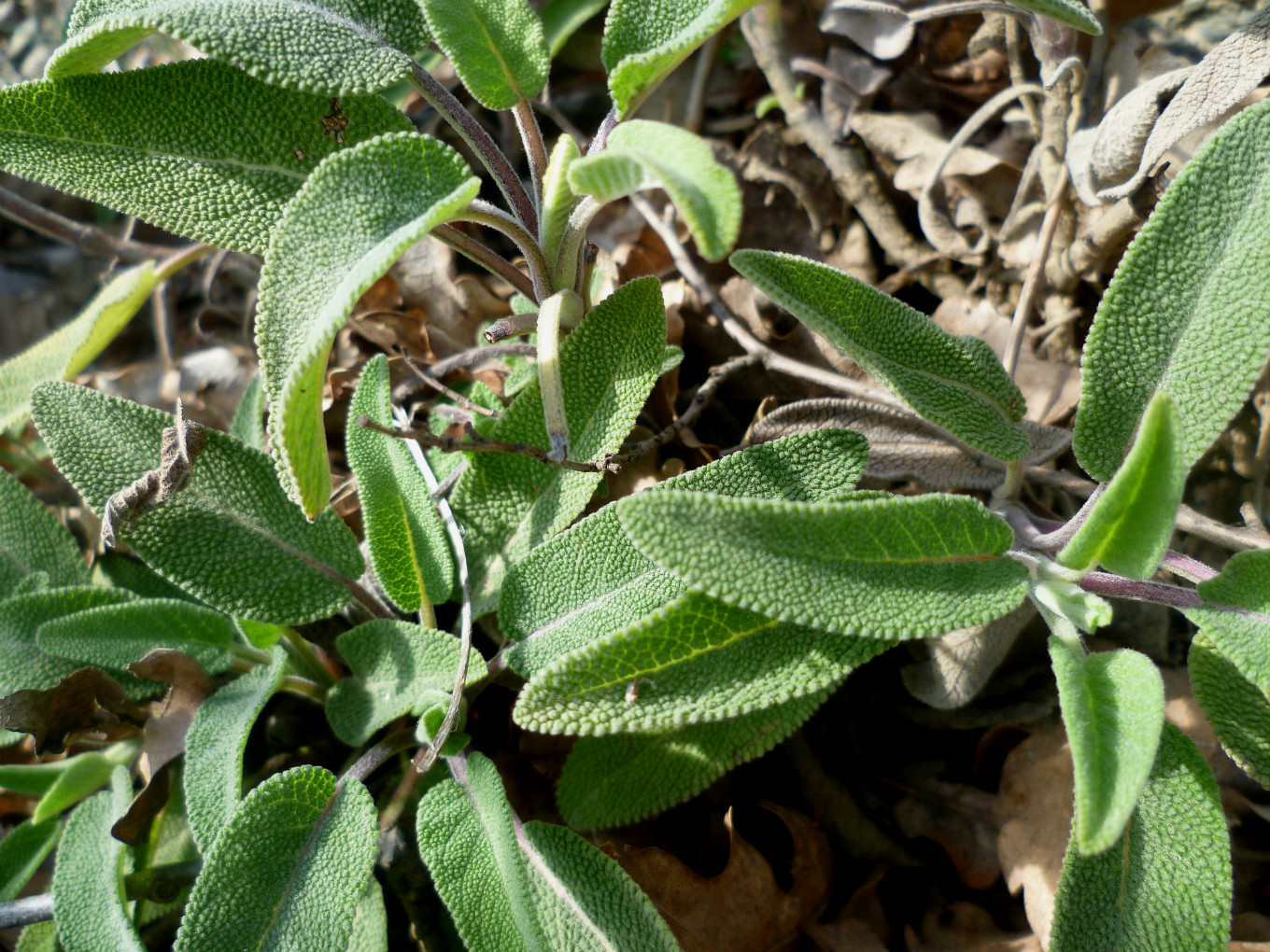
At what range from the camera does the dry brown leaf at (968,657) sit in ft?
3.18

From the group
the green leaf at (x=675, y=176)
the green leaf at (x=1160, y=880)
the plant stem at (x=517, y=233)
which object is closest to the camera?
the green leaf at (x=675, y=176)

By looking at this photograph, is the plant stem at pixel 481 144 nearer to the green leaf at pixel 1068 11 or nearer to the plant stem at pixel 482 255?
the plant stem at pixel 482 255

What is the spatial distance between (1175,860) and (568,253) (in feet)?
2.74

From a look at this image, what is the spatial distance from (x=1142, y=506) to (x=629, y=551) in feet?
1.55

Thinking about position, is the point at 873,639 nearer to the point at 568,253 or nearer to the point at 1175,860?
the point at 1175,860

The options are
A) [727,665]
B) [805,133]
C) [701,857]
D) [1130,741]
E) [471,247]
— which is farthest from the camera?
[805,133]

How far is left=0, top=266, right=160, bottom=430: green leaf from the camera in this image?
126cm

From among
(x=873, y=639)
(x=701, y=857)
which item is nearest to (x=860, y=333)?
(x=873, y=639)

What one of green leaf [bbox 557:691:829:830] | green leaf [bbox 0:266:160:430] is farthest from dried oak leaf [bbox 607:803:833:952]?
green leaf [bbox 0:266:160:430]

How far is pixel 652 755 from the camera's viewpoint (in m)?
0.95

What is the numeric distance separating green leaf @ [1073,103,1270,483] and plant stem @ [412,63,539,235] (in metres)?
0.60

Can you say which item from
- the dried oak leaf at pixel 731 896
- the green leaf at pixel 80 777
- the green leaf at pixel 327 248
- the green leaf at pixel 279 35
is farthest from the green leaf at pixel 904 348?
the green leaf at pixel 80 777

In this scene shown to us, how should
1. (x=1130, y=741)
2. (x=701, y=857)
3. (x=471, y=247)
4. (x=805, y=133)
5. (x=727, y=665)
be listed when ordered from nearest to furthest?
(x=1130, y=741)
(x=727, y=665)
(x=471, y=247)
(x=701, y=857)
(x=805, y=133)

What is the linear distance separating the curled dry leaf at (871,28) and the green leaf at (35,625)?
1.35 metres
